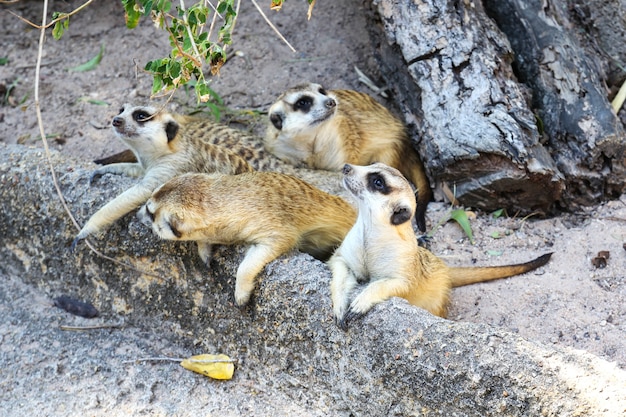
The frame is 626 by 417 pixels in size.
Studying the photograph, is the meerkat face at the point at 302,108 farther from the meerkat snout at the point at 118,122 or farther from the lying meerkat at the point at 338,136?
the meerkat snout at the point at 118,122

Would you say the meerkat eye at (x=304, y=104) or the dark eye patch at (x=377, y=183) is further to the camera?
the meerkat eye at (x=304, y=104)

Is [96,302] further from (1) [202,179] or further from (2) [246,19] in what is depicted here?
(2) [246,19]

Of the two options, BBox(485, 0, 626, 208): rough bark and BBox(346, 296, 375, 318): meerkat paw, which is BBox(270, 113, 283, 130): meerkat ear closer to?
BBox(485, 0, 626, 208): rough bark

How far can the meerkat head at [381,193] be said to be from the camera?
91.7 inches

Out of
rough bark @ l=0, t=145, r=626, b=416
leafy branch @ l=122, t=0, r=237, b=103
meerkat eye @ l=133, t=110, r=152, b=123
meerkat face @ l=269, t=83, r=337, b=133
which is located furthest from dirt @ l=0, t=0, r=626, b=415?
leafy branch @ l=122, t=0, r=237, b=103

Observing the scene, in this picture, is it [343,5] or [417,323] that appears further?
[343,5]

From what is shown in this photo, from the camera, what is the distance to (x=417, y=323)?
79.6 inches

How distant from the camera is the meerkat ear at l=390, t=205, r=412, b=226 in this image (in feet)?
7.61

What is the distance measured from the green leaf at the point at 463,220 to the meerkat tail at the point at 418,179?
0.12 m

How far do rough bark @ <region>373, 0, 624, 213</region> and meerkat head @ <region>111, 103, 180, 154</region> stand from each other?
1015 millimetres

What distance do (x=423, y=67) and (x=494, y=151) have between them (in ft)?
1.57

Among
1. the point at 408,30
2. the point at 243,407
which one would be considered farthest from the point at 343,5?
the point at 243,407

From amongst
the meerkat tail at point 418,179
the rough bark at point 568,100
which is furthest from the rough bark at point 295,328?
the rough bark at point 568,100

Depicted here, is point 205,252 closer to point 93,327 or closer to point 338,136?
point 93,327
